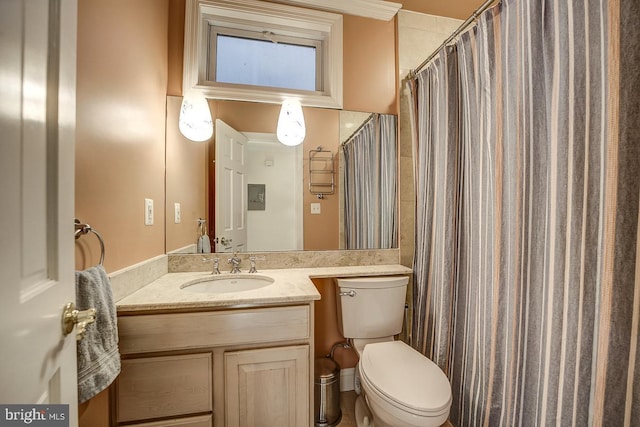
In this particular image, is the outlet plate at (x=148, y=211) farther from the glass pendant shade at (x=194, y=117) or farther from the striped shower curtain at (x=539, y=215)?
the striped shower curtain at (x=539, y=215)

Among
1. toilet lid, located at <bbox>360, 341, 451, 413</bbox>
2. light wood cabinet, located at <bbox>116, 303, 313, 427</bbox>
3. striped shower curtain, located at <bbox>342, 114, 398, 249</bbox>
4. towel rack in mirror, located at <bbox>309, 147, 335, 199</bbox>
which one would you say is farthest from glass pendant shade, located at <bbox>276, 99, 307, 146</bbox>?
toilet lid, located at <bbox>360, 341, 451, 413</bbox>

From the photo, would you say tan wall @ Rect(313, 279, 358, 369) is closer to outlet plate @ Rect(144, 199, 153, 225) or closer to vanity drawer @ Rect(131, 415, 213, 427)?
vanity drawer @ Rect(131, 415, 213, 427)

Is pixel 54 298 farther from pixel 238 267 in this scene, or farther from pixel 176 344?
pixel 238 267

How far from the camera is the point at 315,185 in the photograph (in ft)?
5.62

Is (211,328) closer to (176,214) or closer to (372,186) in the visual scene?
(176,214)

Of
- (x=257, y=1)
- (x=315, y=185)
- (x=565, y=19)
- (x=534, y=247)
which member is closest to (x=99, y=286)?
(x=315, y=185)

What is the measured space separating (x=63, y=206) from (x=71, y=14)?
0.43m

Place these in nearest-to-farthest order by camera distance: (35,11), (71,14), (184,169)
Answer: (35,11)
(71,14)
(184,169)

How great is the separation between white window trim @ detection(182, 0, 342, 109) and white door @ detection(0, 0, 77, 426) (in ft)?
3.41

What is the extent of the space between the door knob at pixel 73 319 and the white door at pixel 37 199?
13 mm

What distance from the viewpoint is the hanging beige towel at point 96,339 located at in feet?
2.44

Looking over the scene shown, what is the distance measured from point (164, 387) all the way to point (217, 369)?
198 millimetres

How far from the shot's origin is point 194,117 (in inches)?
59.0

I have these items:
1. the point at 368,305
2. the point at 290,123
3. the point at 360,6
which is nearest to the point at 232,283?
the point at 368,305
